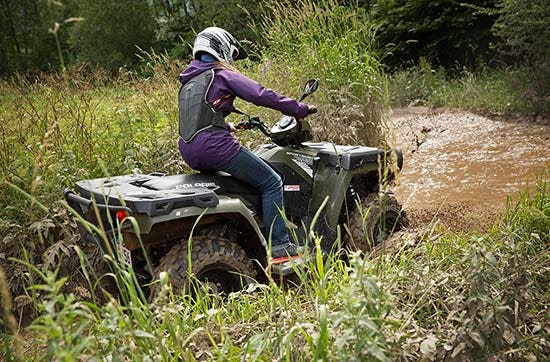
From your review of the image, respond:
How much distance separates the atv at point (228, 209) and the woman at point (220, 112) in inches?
4.4

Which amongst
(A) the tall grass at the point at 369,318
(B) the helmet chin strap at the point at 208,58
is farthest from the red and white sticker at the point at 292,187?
(A) the tall grass at the point at 369,318

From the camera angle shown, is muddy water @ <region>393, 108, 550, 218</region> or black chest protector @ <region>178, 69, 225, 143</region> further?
muddy water @ <region>393, 108, 550, 218</region>

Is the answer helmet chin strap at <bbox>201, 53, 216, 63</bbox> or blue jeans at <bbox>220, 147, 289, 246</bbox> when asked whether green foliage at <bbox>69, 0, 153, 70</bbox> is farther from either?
blue jeans at <bbox>220, 147, 289, 246</bbox>

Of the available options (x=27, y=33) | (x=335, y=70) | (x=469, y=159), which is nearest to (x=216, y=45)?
(x=335, y=70)

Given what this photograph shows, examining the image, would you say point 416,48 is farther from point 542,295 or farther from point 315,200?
point 542,295

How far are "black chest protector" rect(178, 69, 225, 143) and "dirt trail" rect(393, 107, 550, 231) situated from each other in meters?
2.07

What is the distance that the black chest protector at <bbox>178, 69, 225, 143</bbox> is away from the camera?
3.54m

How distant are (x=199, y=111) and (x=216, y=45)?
0.48m

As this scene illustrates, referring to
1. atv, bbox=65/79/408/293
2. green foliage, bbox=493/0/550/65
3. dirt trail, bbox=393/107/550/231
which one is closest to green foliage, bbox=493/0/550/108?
green foliage, bbox=493/0/550/65

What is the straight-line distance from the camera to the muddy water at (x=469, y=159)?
19.0 feet

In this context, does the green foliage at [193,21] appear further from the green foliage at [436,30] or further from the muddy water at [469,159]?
the muddy water at [469,159]

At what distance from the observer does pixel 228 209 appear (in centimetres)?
320

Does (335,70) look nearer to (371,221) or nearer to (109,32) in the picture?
(371,221)

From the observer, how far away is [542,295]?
8.37 feet
